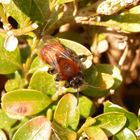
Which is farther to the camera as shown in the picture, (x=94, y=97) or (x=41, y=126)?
(x=94, y=97)

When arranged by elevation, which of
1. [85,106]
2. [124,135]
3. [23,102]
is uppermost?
[23,102]

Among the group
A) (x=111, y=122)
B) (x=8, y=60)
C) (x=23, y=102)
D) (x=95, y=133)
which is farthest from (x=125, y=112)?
(x=8, y=60)

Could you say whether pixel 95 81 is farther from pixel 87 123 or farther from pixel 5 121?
pixel 5 121

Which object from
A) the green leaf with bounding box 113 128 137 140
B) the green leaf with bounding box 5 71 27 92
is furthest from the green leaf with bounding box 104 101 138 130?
the green leaf with bounding box 5 71 27 92

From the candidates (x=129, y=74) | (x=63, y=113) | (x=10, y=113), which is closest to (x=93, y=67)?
(x=63, y=113)

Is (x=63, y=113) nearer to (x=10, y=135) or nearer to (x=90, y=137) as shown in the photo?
(x=90, y=137)

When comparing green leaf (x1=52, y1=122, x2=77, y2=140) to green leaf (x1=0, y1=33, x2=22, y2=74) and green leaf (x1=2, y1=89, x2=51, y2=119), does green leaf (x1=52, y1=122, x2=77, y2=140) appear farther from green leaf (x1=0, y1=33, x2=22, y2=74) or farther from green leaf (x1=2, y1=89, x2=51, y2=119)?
green leaf (x1=0, y1=33, x2=22, y2=74)
